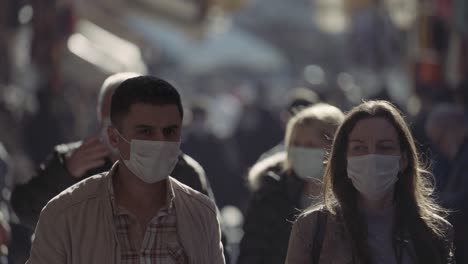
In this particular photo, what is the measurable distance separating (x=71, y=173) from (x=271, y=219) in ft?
3.64

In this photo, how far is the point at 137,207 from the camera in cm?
518

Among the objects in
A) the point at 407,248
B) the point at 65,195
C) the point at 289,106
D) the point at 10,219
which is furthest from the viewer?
the point at 289,106

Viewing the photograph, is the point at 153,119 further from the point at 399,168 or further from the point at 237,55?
the point at 237,55

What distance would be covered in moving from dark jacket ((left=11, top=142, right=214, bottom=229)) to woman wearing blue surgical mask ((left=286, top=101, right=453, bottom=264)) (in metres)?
1.17

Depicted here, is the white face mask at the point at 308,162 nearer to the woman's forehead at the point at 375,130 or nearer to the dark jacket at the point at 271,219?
the dark jacket at the point at 271,219

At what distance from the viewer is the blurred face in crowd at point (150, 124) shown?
5.18m

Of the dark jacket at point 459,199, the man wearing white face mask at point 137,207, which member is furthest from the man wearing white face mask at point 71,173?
the dark jacket at point 459,199

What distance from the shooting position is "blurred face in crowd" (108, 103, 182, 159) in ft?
17.0

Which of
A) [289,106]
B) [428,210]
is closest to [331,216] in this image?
[428,210]

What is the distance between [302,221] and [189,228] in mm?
647

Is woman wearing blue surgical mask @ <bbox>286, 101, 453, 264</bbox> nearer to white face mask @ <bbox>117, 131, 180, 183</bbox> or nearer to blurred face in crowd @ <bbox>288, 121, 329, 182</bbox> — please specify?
white face mask @ <bbox>117, 131, 180, 183</bbox>

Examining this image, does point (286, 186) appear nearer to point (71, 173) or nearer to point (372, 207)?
point (71, 173)

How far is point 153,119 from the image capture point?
17.0ft

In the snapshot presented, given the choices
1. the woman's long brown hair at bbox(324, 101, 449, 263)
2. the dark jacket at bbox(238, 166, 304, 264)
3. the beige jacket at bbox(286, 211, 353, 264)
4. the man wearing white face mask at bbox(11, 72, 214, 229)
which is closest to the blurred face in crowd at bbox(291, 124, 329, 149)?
the dark jacket at bbox(238, 166, 304, 264)
